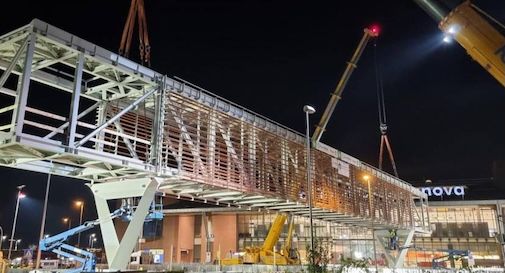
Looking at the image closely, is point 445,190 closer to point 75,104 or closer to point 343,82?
point 343,82

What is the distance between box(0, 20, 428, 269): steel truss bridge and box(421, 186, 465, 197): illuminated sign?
56921mm

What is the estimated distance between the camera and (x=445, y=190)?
84250 millimetres

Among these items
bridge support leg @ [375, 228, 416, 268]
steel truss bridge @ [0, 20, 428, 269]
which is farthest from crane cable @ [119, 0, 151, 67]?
bridge support leg @ [375, 228, 416, 268]

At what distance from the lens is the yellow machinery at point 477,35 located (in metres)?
20.1

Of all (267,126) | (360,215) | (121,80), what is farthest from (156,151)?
(360,215)

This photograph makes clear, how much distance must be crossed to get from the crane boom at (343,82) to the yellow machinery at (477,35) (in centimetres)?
2987

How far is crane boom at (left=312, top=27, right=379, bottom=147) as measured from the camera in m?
51.5

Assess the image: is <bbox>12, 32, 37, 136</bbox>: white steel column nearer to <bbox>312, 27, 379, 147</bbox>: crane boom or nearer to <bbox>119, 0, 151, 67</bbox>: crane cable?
<bbox>119, 0, 151, 67</bbox>: crane cable

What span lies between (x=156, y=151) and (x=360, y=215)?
2804 centimetres

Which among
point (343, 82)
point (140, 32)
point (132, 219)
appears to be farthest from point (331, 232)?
point (132, 219)

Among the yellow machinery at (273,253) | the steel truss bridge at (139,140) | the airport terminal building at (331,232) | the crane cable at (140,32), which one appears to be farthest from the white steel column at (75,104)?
the airport terminal building at (331,232)

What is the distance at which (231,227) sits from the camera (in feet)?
271

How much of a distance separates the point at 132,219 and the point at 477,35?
62.1 ft

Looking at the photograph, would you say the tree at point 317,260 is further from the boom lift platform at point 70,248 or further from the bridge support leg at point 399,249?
the bridge support leg at point 399,249
